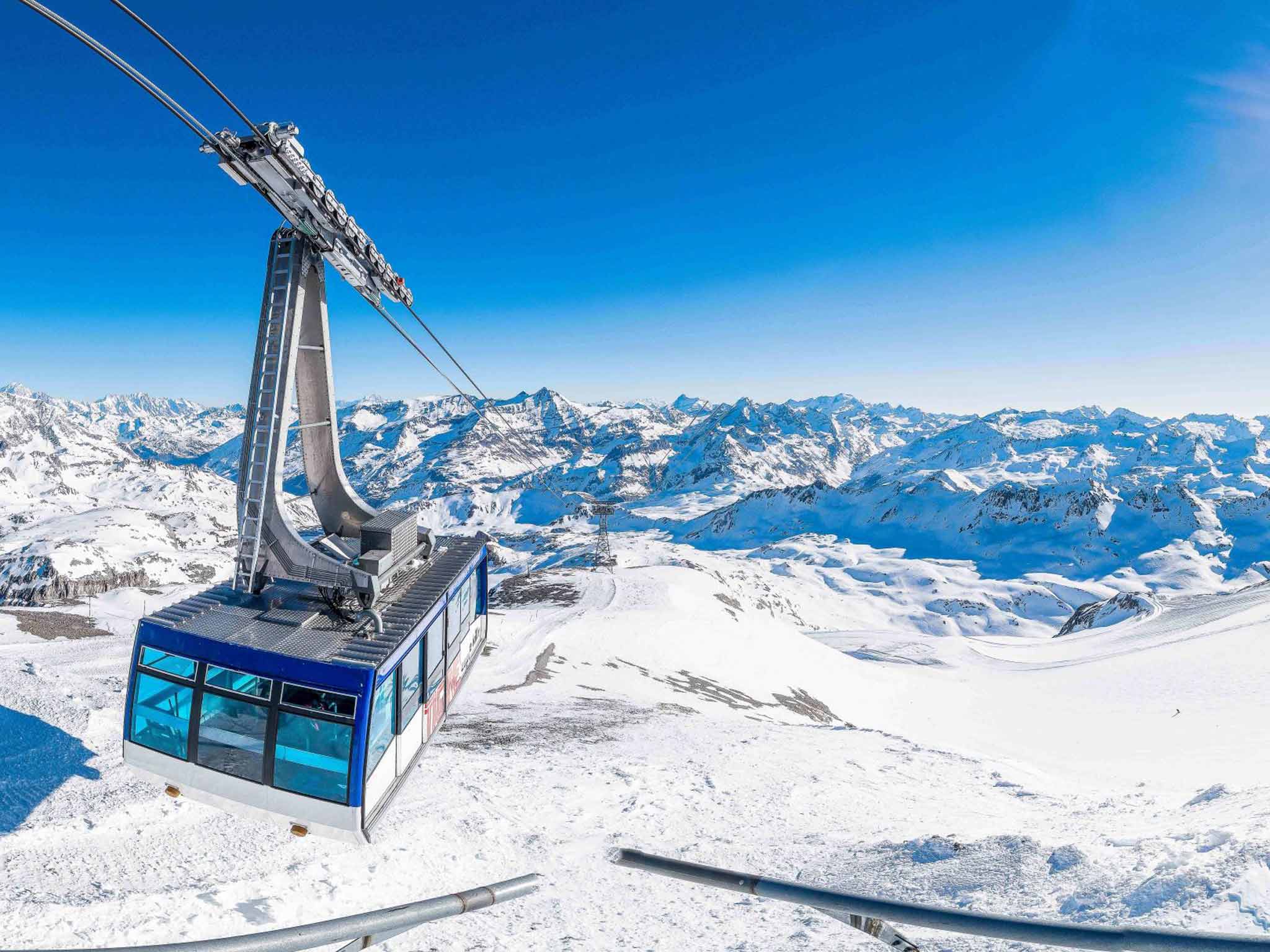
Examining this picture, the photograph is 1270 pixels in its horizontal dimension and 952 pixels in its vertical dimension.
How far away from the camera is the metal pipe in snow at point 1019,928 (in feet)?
12.6

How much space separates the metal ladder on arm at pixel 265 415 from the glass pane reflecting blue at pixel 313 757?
4229mm

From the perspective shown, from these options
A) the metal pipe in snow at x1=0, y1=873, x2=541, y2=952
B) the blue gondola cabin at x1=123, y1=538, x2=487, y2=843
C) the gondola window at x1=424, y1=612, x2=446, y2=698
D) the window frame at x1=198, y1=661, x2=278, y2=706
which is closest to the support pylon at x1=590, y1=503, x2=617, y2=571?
the gondola window at x1=424, y1=612, x2=446, y2=698

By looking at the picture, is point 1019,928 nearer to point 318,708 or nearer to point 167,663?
point 318,708

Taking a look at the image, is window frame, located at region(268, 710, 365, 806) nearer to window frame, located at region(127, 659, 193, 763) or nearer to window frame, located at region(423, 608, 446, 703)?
window frame, located at region(127, 659, 193, 763)

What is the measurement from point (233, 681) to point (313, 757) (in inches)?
74.1

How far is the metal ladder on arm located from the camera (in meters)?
12.5

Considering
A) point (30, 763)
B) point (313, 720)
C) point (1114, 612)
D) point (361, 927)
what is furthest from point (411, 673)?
point (1114, 612)

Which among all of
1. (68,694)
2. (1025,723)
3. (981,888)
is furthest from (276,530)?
(1025,723)

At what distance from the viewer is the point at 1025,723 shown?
42.0 meters

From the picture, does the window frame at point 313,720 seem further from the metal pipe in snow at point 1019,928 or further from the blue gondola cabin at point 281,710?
the metal pipe in snow at point 1019,928

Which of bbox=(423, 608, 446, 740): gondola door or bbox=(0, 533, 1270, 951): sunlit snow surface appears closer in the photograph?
bbox=(0, 533, 1270, 951): sunlit snow surface

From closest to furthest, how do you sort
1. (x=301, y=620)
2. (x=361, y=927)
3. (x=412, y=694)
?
(x=361, y=927), (x=301, y=620), (x=412, y=694)

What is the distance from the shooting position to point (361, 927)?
13.3ft

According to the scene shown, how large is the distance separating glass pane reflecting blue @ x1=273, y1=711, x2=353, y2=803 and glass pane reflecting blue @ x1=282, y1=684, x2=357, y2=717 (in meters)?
0.20
